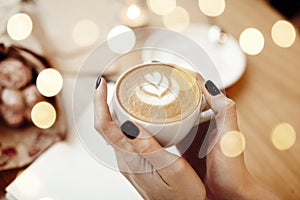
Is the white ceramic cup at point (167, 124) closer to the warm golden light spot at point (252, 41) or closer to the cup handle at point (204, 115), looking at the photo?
the cup handle at point (204, 115)

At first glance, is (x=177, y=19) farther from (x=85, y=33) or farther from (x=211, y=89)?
(x=211, y=89)

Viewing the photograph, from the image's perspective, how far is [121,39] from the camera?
666mm

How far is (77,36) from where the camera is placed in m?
0.68

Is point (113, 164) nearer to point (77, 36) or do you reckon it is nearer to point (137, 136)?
point (137, 136)

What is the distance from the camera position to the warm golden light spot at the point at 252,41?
701mm

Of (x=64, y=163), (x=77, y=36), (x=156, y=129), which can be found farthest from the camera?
(x=77, y=36)

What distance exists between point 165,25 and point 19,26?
0.24 metres

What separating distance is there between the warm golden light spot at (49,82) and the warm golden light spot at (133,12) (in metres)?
0.17

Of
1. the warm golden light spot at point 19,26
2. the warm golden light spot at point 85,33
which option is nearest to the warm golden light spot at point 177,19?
the warm golden light spot at point 85,33

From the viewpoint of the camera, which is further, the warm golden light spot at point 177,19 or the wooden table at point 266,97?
the warm golden light spot at point 177,19

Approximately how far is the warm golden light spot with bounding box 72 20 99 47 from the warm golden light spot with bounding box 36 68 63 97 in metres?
0.08

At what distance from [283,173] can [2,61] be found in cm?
41

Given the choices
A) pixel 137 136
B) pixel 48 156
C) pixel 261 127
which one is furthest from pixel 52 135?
pixel 261 127

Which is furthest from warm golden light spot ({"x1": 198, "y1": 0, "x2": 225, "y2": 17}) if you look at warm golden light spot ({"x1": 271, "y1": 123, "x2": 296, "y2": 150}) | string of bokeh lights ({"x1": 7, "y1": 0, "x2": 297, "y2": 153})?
warm golden light spot ({"x1": 271, "y1": 123, "x2": 296, "y2": 150})
